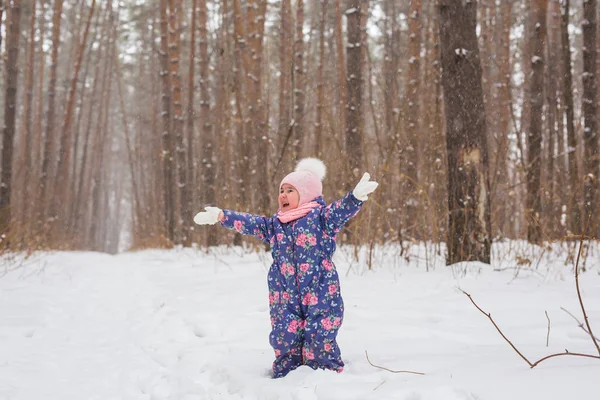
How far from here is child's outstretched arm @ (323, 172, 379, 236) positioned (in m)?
2.38

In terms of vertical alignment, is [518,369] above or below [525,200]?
below

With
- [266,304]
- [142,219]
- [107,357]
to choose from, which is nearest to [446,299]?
[266,304]

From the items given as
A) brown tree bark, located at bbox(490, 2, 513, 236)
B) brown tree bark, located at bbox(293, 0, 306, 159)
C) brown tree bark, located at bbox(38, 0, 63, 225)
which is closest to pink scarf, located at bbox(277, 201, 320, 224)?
brown tree bark, located at bbox(490, 2, 513, 236)

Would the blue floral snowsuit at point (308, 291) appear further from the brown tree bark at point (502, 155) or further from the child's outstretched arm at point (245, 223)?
the brown tree bark at point (502, 155)

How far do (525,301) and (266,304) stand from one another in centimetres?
209

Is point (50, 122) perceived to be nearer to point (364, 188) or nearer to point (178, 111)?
point (178, 111)

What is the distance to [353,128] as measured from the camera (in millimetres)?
8516

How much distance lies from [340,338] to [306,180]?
3.75ft

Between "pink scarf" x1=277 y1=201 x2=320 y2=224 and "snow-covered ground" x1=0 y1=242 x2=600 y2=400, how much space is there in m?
0.81

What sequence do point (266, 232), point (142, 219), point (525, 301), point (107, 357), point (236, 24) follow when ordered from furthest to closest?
1. point (142, 219)
2. point (236, 24)
3. point (525, 301)
4. point (107, 357)
5. point (266, 232)

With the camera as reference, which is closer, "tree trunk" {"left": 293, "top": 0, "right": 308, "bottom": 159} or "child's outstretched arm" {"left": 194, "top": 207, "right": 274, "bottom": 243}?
"child's outstretched arm" {"left": 194, "top": 207, "right": 274, "bottom": 243}

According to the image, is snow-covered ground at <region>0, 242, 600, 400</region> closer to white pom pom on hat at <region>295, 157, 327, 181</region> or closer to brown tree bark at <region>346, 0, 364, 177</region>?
white pom pom on hat at <region>295, 157, 327, 181</region>

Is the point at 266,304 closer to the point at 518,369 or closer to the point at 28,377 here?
the point at 28,377

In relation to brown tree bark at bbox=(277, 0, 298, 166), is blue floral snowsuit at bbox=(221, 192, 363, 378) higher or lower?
lower
